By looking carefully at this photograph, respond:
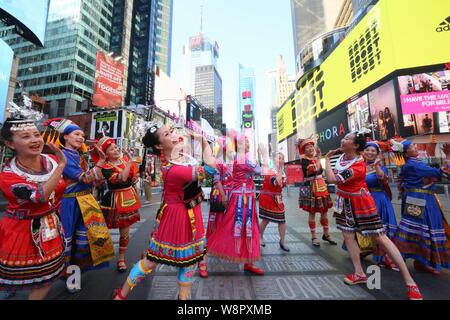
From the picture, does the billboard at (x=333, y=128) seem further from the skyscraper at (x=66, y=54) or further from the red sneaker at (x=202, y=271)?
the skyscraper at (x=66, y=54)

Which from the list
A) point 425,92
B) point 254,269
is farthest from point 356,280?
point 425,92

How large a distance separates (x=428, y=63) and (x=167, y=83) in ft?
98.3

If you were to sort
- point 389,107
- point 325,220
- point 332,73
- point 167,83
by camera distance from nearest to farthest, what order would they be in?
point 325,220 < point 389,107 < point 332,73 < point 167,83

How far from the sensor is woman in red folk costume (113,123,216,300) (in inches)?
78.0

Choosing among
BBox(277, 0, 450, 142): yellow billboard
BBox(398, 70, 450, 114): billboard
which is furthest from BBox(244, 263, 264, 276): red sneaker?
BBox(277, 0, 450, 142): yellow billboard

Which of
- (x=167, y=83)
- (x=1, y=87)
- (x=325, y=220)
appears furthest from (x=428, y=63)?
(x=1, y=87)

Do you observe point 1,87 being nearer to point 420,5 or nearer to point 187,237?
point 187,237

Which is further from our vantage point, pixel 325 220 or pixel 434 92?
pixel 434 92

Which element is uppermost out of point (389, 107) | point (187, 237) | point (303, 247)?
point (389, 107)

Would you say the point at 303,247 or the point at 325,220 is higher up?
the point at 325,220

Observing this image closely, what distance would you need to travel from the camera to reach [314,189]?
4855mm

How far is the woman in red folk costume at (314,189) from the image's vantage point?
4645 millimetres

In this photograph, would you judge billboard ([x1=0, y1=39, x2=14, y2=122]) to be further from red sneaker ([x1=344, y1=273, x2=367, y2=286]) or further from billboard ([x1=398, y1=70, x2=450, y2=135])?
billboard ([x1=398, y1=70, x2=450, y2=135])

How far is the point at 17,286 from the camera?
170 centimetres
